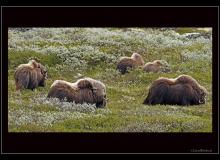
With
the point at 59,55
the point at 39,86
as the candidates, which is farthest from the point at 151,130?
the point at 59,55

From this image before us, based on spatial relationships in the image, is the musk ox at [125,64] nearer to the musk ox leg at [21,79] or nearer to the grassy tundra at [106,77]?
the grassy tundra at [106,77]

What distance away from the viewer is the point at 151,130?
32.3 ft

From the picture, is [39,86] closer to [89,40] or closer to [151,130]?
[151,130]

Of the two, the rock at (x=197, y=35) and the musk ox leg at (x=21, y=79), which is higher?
the rock at (x=197, y=35)

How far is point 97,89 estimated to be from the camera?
1321 cm

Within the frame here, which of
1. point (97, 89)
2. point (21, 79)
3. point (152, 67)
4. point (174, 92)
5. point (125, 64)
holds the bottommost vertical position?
point (174, 92)

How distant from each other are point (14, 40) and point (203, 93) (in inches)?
706

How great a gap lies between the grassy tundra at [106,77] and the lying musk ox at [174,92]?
593 millimetres

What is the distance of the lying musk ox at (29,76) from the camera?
1503cm

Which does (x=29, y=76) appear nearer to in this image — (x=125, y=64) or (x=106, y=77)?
(x=106, y=77)

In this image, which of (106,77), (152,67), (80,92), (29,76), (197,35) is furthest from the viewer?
(197,35)

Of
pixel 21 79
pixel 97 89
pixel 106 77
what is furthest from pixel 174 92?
pixel 21 79

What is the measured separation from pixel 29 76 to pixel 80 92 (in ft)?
12.6

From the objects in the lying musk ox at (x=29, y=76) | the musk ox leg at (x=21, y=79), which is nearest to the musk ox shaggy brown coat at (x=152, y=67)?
the lying musk ox at (x=29, y=76)
